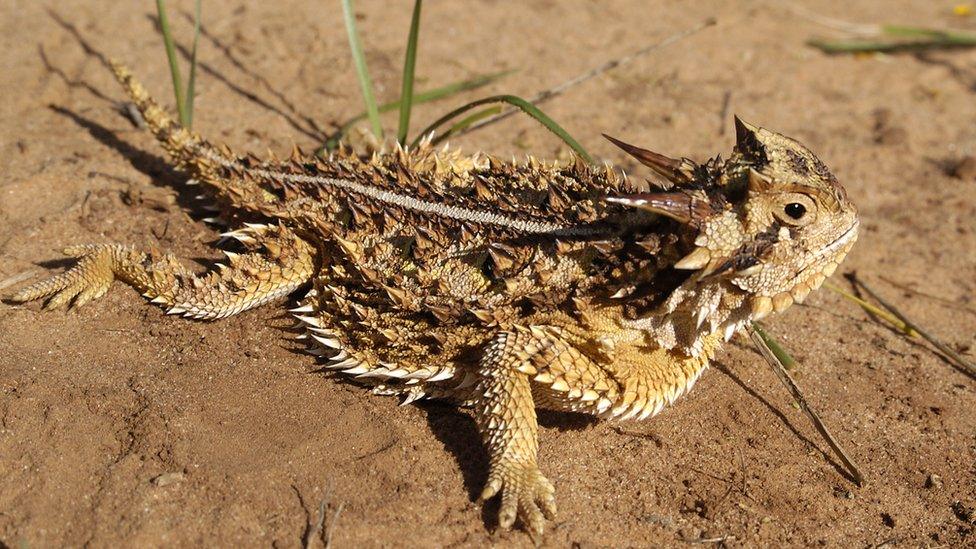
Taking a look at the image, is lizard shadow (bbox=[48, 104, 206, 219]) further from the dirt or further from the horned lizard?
the horned lizard

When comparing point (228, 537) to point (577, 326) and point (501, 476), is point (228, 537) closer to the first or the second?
point (501, 476)

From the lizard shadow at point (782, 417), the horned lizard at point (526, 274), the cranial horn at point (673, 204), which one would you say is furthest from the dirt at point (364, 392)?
the cranial horn at point (673, 204)

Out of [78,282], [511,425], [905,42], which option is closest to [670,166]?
[511,425]

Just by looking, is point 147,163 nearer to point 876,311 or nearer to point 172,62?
point 172,62

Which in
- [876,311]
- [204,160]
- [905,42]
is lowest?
[876,311]

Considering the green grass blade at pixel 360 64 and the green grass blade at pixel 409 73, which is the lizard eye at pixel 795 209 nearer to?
the green grass blade at pixel 409 73

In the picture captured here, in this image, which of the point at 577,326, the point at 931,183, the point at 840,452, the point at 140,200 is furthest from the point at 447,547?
the point at 931,183
